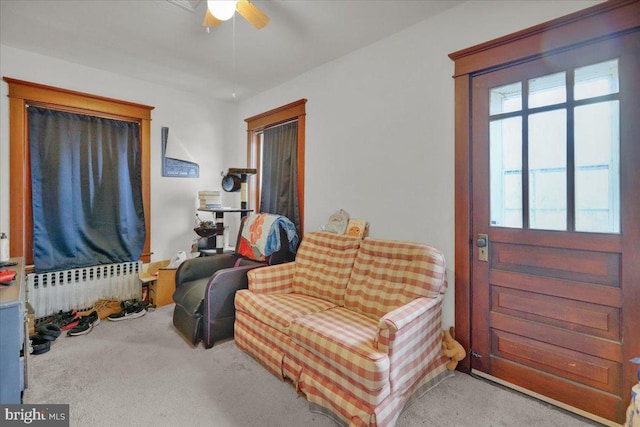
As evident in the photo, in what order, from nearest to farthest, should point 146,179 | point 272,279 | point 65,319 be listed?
point 272,279 → point 65,319 → point 146,179

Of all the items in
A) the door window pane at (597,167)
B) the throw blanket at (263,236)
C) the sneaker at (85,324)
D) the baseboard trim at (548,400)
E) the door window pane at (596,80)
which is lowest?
the baseboard trim at (548,400)

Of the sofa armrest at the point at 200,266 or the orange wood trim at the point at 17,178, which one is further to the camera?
the sofa armrest at the point at 200,266

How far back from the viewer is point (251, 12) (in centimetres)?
176

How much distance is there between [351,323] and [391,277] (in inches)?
16.9

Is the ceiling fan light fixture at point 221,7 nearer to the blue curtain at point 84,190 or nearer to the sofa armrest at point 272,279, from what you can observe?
the sofa armrest at point 272,279

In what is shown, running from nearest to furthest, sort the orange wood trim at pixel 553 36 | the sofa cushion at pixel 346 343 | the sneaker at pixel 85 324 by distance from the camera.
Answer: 1. the sofa cushion at pixel 346 343
2. the orange wood trim at pixel 553 36
3. the sneaker at pixel 85 324

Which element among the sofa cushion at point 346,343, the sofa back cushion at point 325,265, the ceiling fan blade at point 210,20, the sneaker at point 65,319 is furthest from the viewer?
the sneaker at point 65,319

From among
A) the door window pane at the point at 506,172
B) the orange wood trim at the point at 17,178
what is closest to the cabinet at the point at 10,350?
the orange wood trim at the point at 17,178

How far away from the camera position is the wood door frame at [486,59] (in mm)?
1562

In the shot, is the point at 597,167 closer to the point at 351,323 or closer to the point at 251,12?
the point at 351,323

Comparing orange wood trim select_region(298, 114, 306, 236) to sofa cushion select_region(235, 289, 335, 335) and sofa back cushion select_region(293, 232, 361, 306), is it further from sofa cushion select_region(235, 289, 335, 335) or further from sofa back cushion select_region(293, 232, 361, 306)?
sofa cushion select_region(235, 289, 335, 335)

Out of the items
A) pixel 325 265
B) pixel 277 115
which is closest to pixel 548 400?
pixel 325 265

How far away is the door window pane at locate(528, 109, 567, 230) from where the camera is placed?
5.76 ft

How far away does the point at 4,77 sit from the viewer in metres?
2.65
